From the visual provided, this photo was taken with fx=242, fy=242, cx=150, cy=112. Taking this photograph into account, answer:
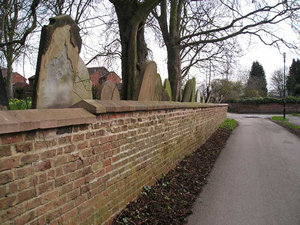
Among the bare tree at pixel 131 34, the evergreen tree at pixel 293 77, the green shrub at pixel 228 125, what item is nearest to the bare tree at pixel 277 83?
the evergreen tree at pixel 293 77

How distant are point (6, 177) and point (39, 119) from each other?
0.44m

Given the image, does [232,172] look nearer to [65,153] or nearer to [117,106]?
[117,106]

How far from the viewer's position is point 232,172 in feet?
17.7

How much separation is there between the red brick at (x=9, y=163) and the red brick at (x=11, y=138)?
110 millimetres

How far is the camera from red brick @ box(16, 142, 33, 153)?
163 cm

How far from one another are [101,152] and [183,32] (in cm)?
1213

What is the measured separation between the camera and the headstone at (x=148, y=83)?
416 centimetres

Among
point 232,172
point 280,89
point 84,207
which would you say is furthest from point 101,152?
point 280,89

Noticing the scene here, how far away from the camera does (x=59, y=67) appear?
2383 mm

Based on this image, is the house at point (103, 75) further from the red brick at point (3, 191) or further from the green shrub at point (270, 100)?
the green shrub at point (270, 100)

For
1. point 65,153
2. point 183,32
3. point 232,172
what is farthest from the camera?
point 183,32

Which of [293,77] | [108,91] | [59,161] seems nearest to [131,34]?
[108,91]

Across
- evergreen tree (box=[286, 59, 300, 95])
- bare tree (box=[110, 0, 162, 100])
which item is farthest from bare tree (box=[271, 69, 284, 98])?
bare tree (box=[110, 0, 162, 100])

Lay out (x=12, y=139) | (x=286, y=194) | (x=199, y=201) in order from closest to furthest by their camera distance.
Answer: (x=12, y=139) < (x=199, y=201) < (x=286, y=194)
